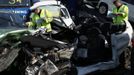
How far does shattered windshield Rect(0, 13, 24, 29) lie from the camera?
1205cm

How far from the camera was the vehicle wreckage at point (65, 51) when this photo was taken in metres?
9.40

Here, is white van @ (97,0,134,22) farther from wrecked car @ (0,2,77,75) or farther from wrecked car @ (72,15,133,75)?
wrecked car @ (0,2,77,75)

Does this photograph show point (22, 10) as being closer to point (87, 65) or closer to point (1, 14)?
point (1, 14)

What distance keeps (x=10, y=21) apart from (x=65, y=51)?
3.22 metres

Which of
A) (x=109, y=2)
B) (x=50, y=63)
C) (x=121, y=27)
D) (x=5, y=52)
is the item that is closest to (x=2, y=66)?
(x=5, y=52)

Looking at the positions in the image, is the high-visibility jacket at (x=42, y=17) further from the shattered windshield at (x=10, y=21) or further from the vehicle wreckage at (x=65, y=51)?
the vehicle wreckage at (x=65, y=51)

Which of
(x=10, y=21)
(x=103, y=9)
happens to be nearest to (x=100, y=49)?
(x=10, y=21)

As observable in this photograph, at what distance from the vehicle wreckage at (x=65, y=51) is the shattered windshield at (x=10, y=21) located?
5.83ft

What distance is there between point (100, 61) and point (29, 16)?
4.53m

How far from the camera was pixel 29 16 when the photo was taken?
1370 centimetres

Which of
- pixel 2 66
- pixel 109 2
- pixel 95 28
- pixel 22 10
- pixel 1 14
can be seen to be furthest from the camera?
pixel 109 2

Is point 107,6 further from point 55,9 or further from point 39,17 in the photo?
point 39,17

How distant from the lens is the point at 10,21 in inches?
486

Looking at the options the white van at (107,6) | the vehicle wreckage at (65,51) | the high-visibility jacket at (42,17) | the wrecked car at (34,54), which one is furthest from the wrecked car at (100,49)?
the white van at (107,6)
